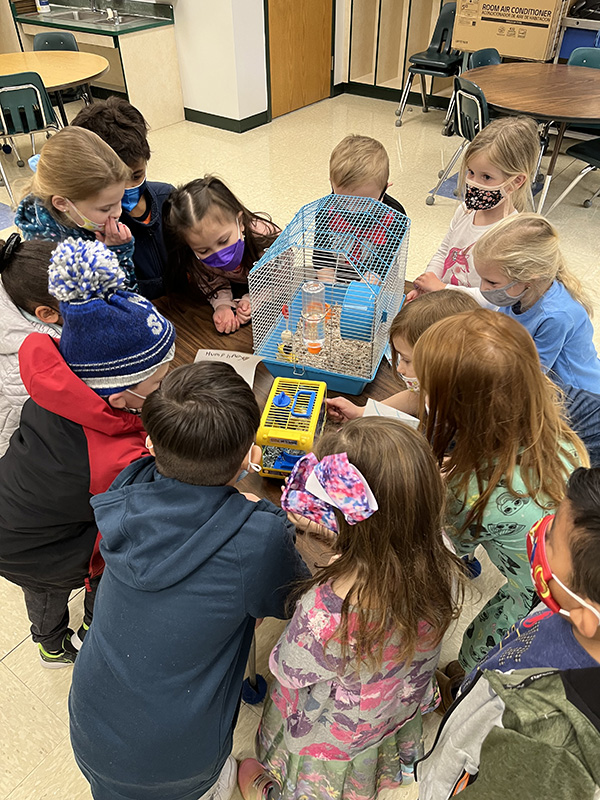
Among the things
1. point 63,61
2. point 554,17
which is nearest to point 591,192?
point 554,17

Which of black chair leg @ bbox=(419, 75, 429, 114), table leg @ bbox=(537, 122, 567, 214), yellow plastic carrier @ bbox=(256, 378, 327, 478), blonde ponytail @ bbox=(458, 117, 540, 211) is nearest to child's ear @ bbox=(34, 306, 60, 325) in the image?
yellow plastic carrier @ bbox=(256, 378, 327, 478)

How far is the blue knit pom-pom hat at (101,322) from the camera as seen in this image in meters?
1.15

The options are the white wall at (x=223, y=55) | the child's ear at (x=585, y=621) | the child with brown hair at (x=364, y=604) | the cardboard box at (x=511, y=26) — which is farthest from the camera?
the white wall at (x=223, y=55)

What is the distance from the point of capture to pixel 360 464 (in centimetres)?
94

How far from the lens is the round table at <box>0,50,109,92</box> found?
4355 mm

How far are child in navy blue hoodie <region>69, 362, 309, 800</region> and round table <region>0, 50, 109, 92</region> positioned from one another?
4321 mm

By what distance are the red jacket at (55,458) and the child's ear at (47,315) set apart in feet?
1.09

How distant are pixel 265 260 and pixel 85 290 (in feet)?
1.89

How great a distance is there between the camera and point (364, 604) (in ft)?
3.20

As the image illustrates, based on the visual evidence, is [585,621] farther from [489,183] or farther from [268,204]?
[268,204]

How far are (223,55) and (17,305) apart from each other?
4.96 meters

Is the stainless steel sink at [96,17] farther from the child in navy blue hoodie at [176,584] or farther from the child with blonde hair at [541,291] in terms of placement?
the child in navy blue hoodie at [176,584]

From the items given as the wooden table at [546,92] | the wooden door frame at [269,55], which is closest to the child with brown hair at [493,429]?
the wooden table at [546,92]

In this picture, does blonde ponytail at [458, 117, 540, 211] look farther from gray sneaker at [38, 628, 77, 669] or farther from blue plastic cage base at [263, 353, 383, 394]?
gray sneaker at [38, 628, 77, 669]
